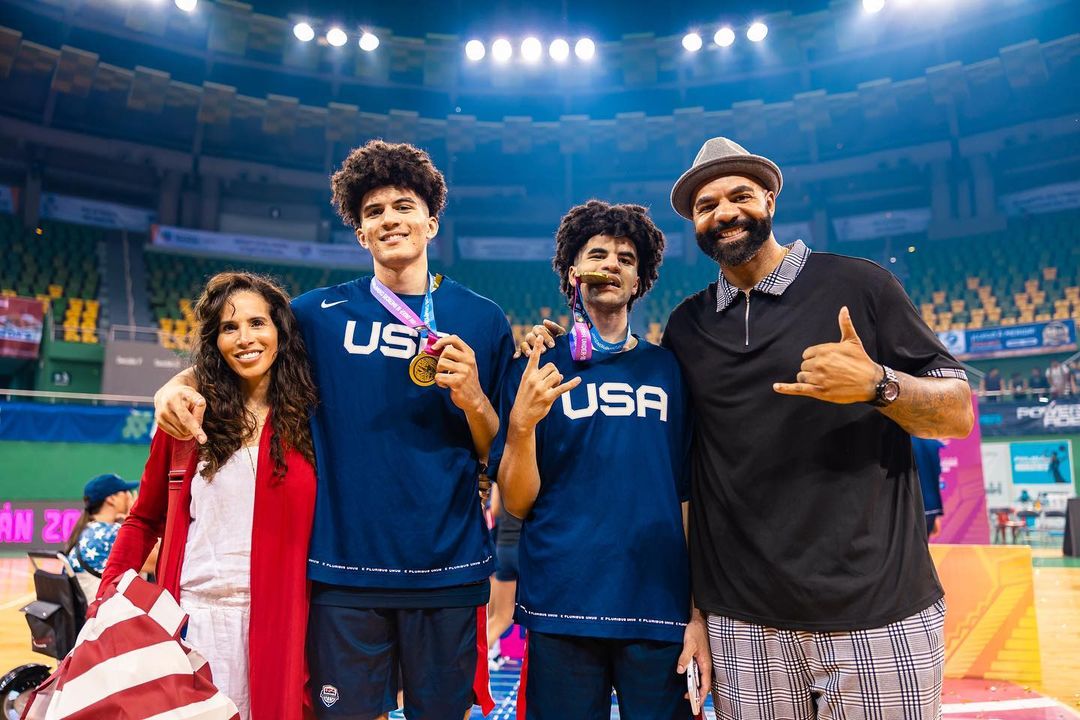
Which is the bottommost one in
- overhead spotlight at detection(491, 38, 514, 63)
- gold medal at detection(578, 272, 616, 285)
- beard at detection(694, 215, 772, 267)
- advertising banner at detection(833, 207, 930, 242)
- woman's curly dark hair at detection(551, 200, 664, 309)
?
gold medal at detection(578, 272, 616, 285)

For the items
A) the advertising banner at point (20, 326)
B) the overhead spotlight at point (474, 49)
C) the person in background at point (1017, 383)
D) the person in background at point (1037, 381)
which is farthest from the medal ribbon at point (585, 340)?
the overhead spotlight at point (474, 49)

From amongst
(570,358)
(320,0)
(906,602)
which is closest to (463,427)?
(570,358)

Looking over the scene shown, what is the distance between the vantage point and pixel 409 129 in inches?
856

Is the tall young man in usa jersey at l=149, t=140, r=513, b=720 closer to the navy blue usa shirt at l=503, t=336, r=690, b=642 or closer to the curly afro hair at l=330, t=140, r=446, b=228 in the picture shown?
the curly afro hair at l=330, t=140, r=446, b=228

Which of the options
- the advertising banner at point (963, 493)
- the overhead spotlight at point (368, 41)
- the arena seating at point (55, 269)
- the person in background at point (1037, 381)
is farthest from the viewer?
the overhead spotlight at point (368, 41)

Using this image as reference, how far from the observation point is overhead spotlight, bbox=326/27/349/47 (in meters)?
21.0

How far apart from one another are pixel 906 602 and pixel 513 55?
23.8 meters

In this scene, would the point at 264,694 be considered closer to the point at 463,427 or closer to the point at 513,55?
the point at 463,427

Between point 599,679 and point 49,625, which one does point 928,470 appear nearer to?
point 599,679

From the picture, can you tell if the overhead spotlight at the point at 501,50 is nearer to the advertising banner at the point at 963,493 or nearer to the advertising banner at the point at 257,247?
the advertising banner at the point at 257,247

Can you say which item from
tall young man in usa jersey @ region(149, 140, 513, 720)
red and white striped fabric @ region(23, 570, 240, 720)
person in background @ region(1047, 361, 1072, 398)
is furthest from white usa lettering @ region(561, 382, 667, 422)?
person in background @ region(1047, 361, 1072, 398)

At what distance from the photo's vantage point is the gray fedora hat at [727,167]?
217 centimetres

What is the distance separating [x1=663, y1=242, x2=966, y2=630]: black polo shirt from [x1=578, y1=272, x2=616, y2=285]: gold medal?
16.9 inches

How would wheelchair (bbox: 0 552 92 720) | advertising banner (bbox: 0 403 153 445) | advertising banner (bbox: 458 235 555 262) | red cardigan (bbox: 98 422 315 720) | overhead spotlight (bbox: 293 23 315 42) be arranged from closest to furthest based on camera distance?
red cardigan (bbox: 98 422 315 720)
wheelchair (bbox: 0 552 92 720)
advertising banner (bbox: 0 403 153 445)
overhead spotlight (bbox: 293 23 315 42)
advertising banner (bbox: 458 235 555 262)
